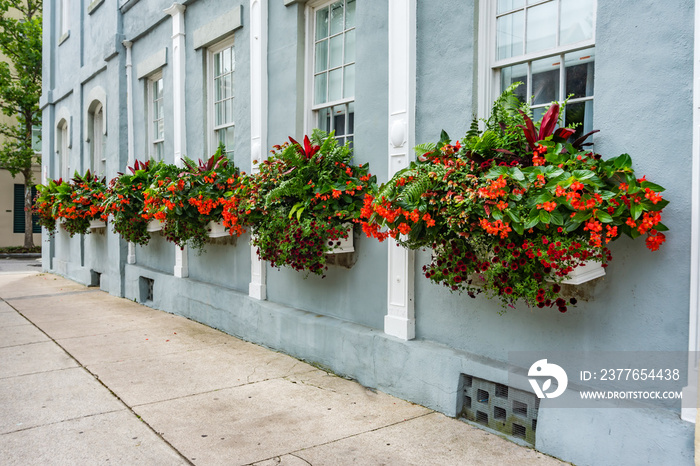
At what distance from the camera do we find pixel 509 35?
4531 millimetres

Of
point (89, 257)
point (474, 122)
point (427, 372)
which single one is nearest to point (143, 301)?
point (89, 257)

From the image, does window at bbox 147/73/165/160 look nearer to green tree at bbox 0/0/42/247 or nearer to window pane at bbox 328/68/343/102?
window pane at bbox 328/68/343/102

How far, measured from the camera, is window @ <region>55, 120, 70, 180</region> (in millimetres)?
15000

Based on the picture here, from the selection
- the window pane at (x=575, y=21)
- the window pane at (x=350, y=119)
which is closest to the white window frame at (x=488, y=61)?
the window pane at (x=575, y=21)

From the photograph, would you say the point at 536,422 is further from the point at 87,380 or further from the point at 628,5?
the point at 87,380

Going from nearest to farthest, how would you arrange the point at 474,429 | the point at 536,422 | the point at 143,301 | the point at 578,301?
the point at 578,301 → the point at 536,422 → the point at 474,429 → the point at 143,301

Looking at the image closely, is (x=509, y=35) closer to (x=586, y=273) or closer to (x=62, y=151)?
(x=586, y=273)

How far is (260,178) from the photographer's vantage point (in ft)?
19.6

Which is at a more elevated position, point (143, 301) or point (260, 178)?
point (260, 178)

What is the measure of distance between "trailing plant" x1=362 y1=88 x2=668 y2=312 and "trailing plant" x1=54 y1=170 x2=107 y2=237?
8.33 metres

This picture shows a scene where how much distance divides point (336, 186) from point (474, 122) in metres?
1.62

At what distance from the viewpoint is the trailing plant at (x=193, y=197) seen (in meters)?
7.12

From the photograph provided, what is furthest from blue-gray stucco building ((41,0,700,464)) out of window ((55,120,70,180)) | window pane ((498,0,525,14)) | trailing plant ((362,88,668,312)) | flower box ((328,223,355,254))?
window ((55,120,70,180))

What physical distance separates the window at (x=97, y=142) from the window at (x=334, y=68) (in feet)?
26.3
